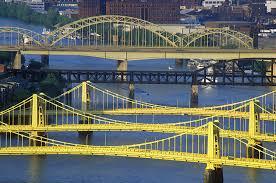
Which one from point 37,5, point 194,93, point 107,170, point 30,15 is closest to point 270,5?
point 30,15

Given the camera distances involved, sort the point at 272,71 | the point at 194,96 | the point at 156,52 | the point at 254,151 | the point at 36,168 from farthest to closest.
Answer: the point at 156,52, the point at 272,71, the point at 194,96, the point at 254,151, the point at 36,168

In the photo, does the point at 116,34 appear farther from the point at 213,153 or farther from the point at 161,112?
the point at 213,153

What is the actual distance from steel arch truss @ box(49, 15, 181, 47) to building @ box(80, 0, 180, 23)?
46.5ft

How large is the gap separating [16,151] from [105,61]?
2354 inches

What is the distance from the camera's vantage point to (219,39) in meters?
124

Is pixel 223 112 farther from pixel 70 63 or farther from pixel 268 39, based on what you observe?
pixel 268 39

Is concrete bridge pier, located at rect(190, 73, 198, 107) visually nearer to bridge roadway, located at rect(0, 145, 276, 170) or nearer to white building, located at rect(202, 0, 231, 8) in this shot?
bridge roadway, located at rect(0, 145, 276, 170)

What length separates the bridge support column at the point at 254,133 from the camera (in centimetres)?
5853

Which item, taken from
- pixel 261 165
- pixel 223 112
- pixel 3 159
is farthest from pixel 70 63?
pixel 261 165

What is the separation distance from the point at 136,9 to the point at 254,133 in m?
102

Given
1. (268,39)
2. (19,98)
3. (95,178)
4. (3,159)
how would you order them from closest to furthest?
(95,178) < (3,159) < (19,98) < (268,39)

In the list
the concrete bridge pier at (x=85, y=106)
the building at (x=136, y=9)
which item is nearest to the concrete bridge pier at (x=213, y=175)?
the concrete bridge pier at (x=85, y=106)

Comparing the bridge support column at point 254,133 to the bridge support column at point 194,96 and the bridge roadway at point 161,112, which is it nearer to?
the bridge roadway at point 161,112

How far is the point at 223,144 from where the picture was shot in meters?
60.9
